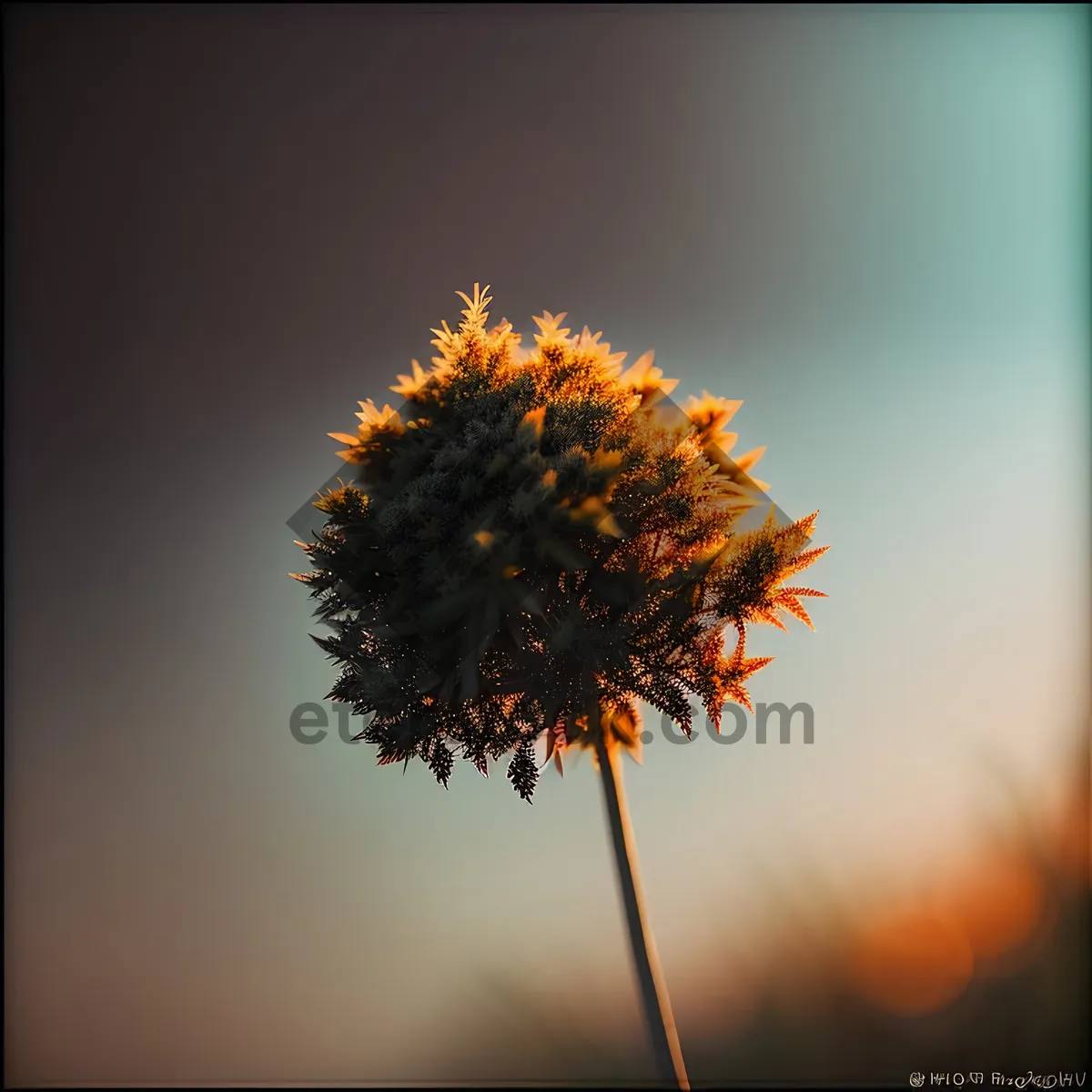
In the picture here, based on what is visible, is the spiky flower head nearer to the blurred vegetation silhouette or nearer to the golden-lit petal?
the golden-lit petal

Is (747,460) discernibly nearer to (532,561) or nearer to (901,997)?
(532,561)

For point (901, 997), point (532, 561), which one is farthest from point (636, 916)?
point (901, 997)

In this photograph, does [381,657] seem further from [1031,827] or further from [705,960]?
[1031,827]

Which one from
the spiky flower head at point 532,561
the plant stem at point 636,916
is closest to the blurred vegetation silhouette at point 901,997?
the plant stem at point 636,916

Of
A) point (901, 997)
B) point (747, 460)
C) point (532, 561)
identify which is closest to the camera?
point (532, 561)

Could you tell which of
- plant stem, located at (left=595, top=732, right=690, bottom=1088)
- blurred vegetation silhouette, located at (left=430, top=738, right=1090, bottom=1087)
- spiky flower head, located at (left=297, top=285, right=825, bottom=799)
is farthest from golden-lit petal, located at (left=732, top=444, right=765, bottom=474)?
blurred vegetation silhouette, located at (left=430, top=738, right=1090, bottom=1087)

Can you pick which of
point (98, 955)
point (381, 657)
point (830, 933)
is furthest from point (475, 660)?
point (98, 955)

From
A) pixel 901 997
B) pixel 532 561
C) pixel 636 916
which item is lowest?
pixel 901 997
